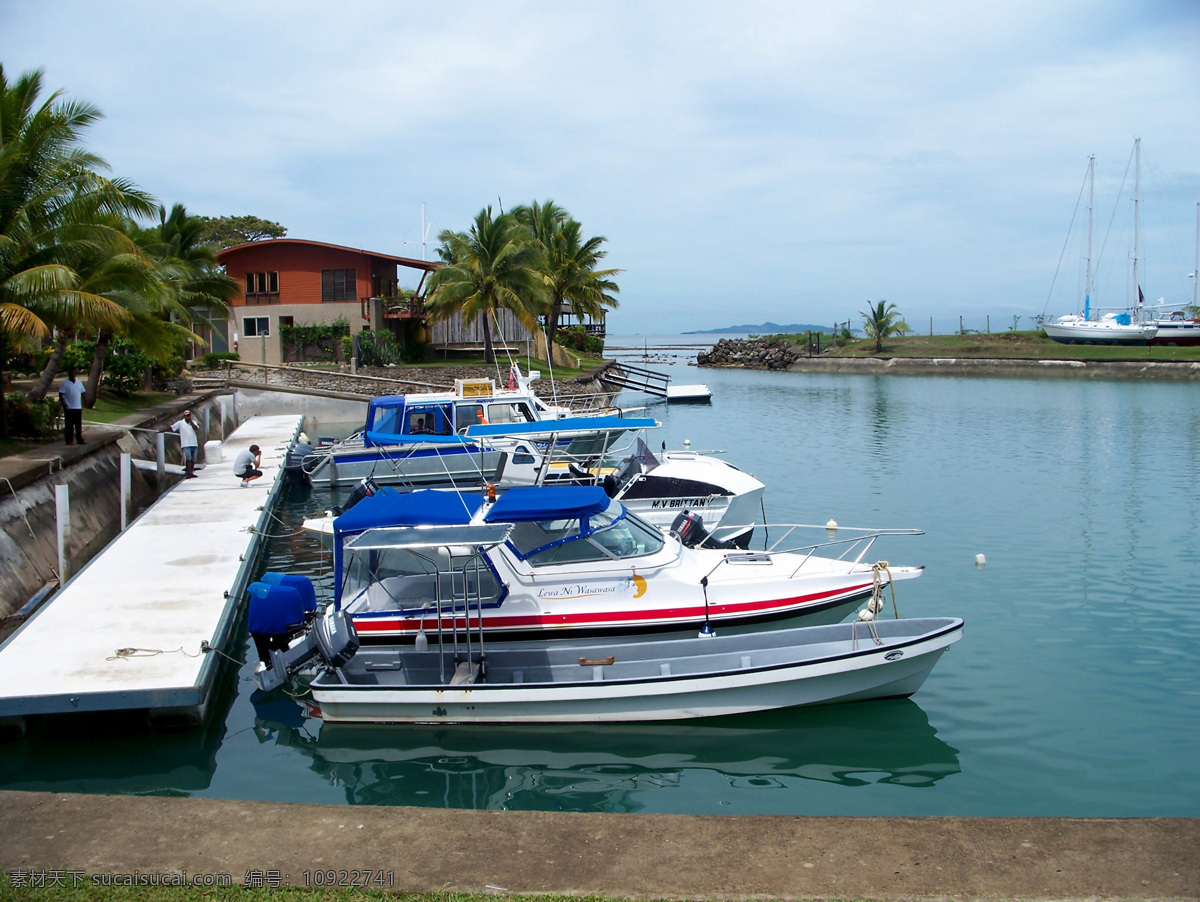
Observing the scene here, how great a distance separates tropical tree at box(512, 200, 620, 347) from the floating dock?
3926 centimetres

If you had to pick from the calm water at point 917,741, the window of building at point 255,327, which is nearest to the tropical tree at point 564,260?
the window of building at point 255,327

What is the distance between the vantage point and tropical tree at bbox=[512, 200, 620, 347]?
54.9 m

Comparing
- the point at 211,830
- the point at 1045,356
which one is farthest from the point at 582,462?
the point at 1045,356

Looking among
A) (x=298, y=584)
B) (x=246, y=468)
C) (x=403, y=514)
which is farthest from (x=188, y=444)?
(x=403, y=514)

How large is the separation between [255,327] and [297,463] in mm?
26424

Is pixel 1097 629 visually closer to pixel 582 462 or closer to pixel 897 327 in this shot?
pixel 582 462

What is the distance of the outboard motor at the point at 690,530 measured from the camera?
43.3ft

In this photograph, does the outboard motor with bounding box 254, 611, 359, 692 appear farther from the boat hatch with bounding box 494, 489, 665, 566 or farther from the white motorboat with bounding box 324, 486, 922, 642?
the boat hatch with bounding box 494, 489, 665, 566

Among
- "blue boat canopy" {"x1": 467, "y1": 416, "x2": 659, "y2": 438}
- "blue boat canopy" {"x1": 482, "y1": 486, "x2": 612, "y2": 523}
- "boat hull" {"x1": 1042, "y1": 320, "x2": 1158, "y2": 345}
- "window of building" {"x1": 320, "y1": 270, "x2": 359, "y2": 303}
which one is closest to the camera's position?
"blue boat canopy" {"x1": 482, "y1": 486, "x2": 612, "y2": 523}

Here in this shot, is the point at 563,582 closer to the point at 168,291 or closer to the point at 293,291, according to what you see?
the point at 168,291

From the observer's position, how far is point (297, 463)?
2388 cm

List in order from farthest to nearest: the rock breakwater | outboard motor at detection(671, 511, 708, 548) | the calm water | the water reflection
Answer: the rock breakwater → outboard motor at detection(671, 511, 708, 548) → the water reflection → the calm water

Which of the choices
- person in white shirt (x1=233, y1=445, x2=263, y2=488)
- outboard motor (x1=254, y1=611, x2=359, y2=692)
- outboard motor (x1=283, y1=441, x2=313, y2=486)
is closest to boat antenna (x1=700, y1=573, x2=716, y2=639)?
outboard motor (x1=254, y1=611, x2=359, y2=692)

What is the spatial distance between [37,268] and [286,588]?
39.5 feet
